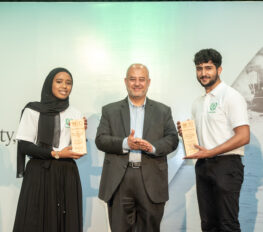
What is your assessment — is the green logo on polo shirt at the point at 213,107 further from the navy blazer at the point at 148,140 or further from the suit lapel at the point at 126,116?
the suit lapel at the point at 126,116

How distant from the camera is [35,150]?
272cm

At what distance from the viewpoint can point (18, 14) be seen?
12.9 ft

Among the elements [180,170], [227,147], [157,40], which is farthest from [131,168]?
[157,40]

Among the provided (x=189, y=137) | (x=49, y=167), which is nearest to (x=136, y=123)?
(x=189, y=137)

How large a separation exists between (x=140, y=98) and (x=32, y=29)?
1878 mm

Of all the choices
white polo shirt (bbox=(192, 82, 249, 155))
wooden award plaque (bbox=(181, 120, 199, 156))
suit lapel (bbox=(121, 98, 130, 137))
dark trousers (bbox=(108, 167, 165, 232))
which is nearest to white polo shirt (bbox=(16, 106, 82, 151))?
suit lapel (bbox=(121, 98, 130, 137))

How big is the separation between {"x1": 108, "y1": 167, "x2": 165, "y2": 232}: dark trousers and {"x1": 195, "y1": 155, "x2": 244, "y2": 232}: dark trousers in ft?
1.41

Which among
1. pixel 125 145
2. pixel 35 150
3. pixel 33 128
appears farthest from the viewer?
pixel 33 128

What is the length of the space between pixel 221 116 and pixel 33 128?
161 cm

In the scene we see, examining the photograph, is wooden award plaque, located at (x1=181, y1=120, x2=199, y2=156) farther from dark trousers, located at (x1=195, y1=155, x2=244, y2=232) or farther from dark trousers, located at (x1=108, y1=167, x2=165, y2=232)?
dark trousers, located at (x1=108, y1=167, x2=165, y2=232)

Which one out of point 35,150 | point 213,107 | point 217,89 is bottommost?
point 35,150

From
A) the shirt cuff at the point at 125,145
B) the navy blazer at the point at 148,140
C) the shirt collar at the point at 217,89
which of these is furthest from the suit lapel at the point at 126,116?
the shirt collar at the point at 217,89

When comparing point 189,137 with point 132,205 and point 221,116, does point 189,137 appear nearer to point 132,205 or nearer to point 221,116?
point 221,116

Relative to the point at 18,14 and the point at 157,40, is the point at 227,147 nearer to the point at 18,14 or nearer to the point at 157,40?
the point at 157,40
